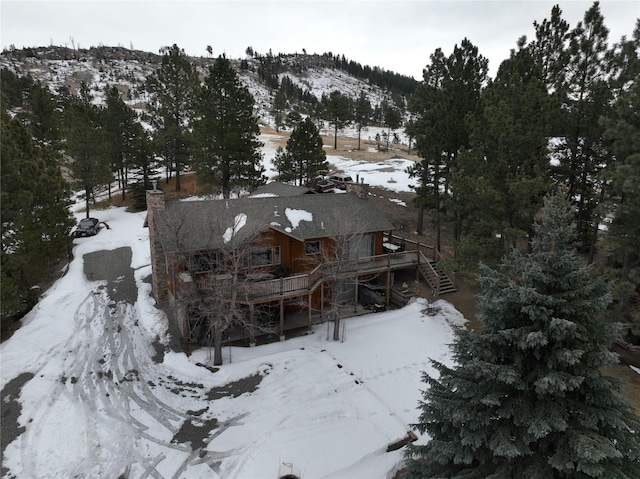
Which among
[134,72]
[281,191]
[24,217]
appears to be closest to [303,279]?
[281,191]

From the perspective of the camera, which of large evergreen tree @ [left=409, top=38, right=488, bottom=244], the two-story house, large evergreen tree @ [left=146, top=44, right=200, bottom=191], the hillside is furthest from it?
the hillside

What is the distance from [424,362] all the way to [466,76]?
2066cm

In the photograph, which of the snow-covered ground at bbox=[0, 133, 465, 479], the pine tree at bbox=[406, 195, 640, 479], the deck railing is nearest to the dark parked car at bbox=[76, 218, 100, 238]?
the snow-covered ground at bbox=[0, 133, 465, 479]

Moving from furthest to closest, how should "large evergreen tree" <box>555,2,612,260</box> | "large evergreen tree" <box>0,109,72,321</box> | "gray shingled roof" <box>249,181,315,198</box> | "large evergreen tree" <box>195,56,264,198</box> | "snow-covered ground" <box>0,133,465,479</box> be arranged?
"large evergreen tree" <box>195,56,264,198</box> < "gray shingled roof" <box>249,181,315,198</box> < "large evergreen tree" <box>555,2,612,260</box> < "large evergreen tree" <box>0,109,72,321</box> < "snow-covered ground" <box>0,133,465,479</box>

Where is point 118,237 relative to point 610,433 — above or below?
below

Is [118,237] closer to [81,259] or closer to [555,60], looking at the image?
[81,259]

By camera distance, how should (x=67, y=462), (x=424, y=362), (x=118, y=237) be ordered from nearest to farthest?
(x=67, y=462), (x=424, y=362), (x=118, y=237)

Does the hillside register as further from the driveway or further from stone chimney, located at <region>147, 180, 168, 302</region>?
the driveway

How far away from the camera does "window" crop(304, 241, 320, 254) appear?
21.7 metres

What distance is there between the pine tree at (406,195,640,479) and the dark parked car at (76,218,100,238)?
1257 inches

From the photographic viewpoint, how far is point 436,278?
911 inches

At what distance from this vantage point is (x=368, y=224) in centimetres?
2284

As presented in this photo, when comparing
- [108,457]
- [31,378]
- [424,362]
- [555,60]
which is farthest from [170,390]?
[555,60]

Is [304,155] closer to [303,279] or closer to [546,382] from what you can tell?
[303,279]
